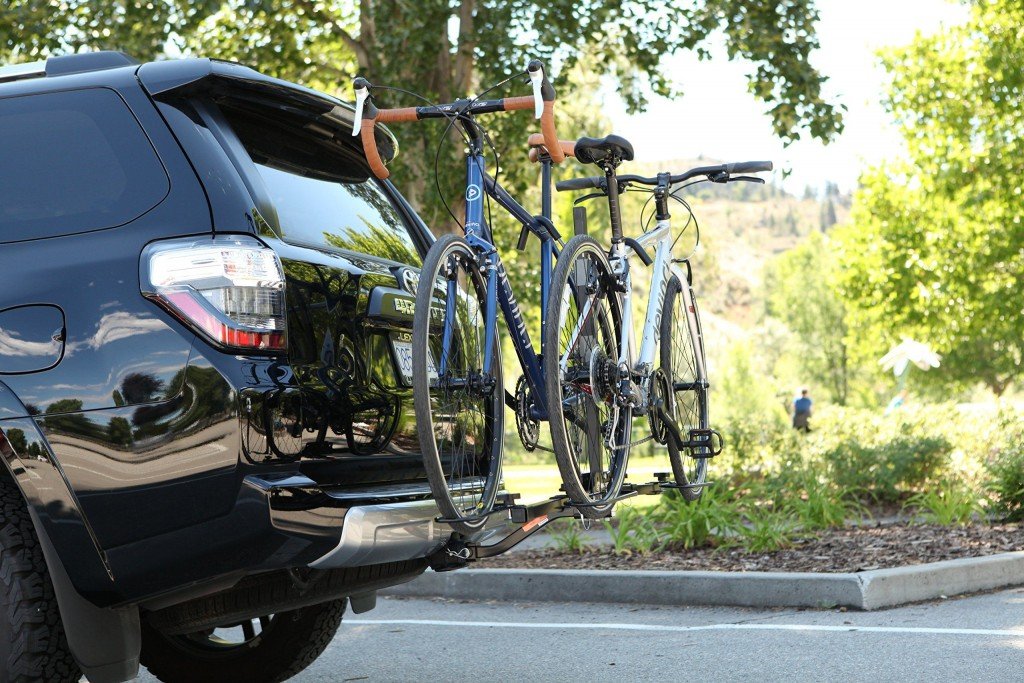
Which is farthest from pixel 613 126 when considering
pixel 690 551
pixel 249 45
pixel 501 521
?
pixel 501 521

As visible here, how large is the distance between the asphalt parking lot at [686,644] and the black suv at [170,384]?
1.70 meters

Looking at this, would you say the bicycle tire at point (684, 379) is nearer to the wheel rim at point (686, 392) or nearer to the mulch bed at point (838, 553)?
the wheel rim at point (686, 392)

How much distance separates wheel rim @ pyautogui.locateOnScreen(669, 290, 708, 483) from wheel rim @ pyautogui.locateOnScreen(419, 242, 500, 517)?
1.55 m

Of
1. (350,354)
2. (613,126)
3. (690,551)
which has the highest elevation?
(613,126)

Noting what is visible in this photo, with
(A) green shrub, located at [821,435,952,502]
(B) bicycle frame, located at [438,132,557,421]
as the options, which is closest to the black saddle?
(B) bicycle frame, located at [438,132,557,421]

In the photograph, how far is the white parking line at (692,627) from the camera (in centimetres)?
546

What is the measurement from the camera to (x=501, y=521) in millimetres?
4008

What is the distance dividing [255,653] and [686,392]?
228 cm

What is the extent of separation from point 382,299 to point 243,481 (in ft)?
2.88

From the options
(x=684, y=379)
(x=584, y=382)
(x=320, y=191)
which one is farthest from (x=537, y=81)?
(x=684, y=379)

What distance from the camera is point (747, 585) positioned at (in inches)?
264

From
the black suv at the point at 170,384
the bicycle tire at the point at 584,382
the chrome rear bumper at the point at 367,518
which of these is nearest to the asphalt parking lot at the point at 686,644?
the bicycle tire at the point at 584,382

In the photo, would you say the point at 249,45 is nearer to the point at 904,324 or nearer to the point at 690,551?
the point at 690,551

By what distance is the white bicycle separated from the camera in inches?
164
